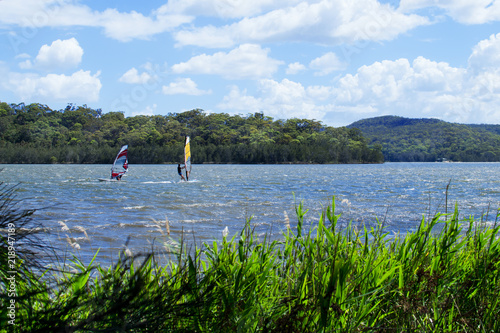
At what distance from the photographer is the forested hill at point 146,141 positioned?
5856 inches

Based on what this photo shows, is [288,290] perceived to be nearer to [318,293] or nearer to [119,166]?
[318,293]

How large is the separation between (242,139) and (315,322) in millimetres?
179159

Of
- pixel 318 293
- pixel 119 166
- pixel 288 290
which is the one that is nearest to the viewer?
pixel 318 293

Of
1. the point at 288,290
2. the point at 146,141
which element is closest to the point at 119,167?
the point at 288,290

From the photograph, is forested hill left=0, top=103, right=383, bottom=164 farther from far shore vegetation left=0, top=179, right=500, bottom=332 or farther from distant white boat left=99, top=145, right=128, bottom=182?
far shore vegetation left=0, top=179, right=500, bottom=332

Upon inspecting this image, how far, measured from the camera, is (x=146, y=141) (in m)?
166

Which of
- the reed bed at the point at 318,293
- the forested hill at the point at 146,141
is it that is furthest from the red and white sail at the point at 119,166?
the forested hill at the point at 146,141

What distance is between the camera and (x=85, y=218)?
1781 centimetres

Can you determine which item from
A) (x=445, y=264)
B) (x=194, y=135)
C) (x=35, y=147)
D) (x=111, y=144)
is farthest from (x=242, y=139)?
(x=445, y=264)

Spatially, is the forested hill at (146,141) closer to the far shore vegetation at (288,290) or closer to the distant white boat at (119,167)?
the distant white boat at (119,167)

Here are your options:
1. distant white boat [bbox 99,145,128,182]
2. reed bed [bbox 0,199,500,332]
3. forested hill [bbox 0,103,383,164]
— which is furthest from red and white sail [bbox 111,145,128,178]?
forested hill [bbox 0,103,383,164]

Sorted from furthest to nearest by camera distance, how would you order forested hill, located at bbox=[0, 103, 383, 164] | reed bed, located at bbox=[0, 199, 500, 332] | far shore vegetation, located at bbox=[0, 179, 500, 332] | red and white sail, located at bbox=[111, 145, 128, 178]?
forested hill, located at bbox=[0, 103, 383, 164]
red and white sail, located at bbox=[111, 145, 128, 178]
reed bed, located at bbox=[0, 199, 500, 332]
far shore vegetation, located at bbox=[0, 179, 500, 332]

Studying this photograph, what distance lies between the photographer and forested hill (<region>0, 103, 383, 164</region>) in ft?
488

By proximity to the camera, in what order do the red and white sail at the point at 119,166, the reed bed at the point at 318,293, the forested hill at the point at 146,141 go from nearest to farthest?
the reed bed at the point at 318,293, the red and white sail at the point at 119,166, the forested hill at the point at 146,141
